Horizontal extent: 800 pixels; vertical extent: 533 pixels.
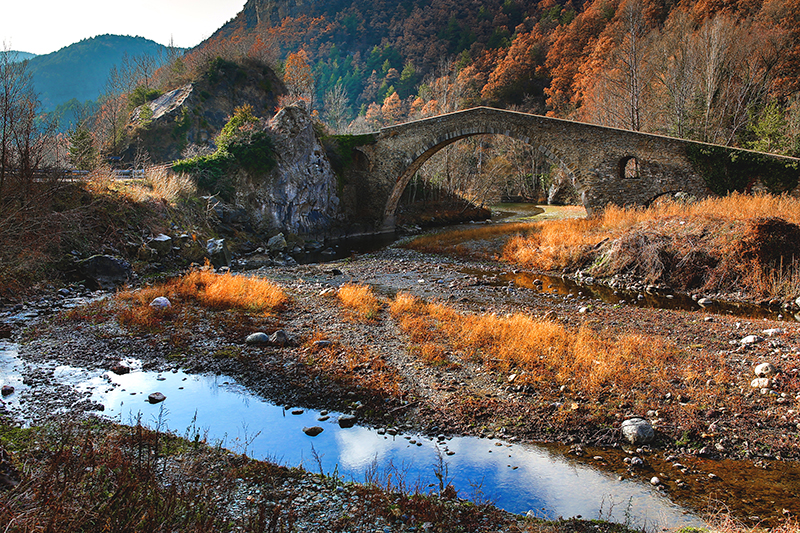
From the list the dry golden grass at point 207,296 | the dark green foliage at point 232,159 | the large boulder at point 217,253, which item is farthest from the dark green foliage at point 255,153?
the dry golden grass at point 207,296

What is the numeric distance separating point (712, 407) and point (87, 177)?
18.2 metres

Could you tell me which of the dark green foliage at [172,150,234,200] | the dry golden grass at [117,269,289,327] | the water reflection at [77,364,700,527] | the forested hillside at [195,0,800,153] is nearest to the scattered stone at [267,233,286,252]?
the dark green foliage at [172,150,234,200]

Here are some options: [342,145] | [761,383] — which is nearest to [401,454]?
[761,383]

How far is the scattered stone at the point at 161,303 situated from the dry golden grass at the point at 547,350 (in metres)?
5.29

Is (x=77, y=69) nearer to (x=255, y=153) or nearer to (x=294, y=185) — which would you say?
(x=255, y=153)

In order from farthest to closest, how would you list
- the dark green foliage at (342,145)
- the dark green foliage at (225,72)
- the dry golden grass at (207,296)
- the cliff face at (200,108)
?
the dark green foliage at (225,72) → the cliff face at (200,108) → the dark green foliage at (342,145) → the dry golden grass at (207,296)

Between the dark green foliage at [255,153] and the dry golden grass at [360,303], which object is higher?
the dark green foliage at [255,153]

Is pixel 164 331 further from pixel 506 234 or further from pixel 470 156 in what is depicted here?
pixel 470 156

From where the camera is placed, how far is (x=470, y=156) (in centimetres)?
4228

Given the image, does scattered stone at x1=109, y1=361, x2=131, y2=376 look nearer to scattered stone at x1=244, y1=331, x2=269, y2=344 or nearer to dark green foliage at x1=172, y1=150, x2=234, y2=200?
scattered stone at x1=244, y1=331, x2=269, y2=344

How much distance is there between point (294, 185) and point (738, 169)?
2057cm

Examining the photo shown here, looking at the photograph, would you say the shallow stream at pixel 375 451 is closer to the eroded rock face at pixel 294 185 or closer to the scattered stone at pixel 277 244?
the scattered stone at pixel 277 244

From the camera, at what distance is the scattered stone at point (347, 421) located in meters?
5.80

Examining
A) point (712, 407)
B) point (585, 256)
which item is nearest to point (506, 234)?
point (585, 256)
